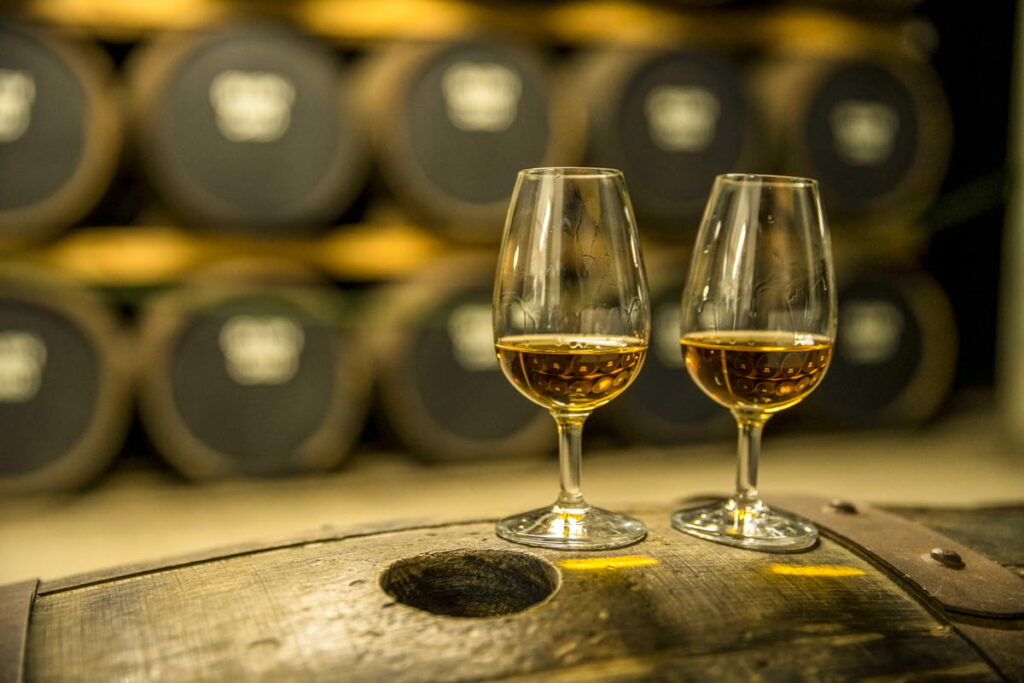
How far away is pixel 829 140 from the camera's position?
3.26 metres

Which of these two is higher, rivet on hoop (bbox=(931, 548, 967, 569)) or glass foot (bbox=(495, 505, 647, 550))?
glass foot (bbox=(495, 505, 647, 550))

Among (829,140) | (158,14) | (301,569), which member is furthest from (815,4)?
(301,569)

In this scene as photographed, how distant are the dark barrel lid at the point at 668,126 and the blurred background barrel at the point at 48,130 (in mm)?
1386

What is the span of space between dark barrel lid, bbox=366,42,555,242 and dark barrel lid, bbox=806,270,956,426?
1197 mm

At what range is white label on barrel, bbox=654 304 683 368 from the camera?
123 inches

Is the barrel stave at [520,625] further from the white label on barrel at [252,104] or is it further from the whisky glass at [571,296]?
the white label on barrel at [252,104]

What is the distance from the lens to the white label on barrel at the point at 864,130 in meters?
3.27

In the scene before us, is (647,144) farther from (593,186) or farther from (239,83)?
(593,186)

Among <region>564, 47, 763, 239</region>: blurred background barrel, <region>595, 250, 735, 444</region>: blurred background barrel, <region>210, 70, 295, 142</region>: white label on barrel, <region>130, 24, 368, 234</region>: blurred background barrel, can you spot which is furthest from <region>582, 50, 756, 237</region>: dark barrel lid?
<region>210, 70, 295, 142</region>: white label on barrel

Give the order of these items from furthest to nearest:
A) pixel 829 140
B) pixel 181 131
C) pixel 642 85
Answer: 1. pixel 829 140
2. pixel 642 85
3. pixel 181 131

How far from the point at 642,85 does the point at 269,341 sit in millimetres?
1342

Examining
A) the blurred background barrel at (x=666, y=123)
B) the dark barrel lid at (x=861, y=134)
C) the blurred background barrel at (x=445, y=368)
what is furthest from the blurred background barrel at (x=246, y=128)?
the dark barrel lid at (x=861, y=134)

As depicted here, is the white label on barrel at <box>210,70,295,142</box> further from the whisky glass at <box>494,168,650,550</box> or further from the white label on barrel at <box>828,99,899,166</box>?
the whisky glass at <box>494,168,650,550</box>

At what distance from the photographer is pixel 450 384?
293 centimetres
